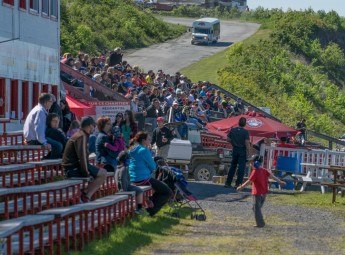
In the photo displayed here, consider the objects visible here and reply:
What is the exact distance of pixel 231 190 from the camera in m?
32.4

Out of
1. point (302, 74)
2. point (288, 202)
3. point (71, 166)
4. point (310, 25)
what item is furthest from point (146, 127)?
point (310, 25)

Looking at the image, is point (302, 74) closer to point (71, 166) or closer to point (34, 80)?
point (34, 80)

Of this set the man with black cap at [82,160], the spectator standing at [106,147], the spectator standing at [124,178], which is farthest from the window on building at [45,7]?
the man with black cap at [82,160]

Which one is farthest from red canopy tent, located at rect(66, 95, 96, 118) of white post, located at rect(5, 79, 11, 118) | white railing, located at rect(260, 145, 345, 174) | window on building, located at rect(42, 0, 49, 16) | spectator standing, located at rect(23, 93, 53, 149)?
spectator standing, located at rect(23, 93, 53, 149)

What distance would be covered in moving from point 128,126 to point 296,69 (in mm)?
56551

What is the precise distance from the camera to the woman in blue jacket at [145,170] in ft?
75.9

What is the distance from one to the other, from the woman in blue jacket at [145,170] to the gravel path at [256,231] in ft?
2.46

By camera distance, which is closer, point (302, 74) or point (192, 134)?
point (192, 134)

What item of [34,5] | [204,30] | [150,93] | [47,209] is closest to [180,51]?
[204,30]

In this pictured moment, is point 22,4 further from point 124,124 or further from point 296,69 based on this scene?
point 296,69

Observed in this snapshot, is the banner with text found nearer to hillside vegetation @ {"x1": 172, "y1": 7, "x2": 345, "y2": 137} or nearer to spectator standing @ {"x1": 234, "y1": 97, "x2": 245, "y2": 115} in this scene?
spectator standing @ {"x1": 234, "y1": 97, "x2": 245, "y2": 115}

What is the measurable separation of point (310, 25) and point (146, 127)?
2614 inches

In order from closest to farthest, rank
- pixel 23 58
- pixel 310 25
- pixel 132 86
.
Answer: pixel 23 58
pixel 132 86
pixel 310 25

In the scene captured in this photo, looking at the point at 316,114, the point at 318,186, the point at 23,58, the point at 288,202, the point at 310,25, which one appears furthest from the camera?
the point at 310,25
